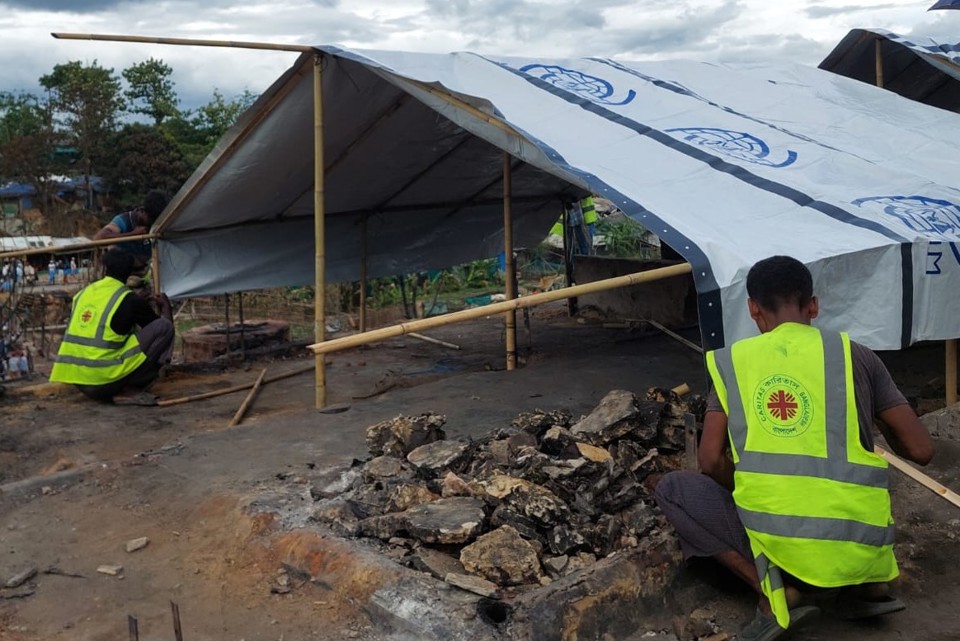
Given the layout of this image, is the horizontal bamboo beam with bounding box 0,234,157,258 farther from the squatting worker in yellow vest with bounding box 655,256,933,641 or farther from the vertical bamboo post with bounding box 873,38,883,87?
the vertical bamboo post with bounding box 873,38,883,87

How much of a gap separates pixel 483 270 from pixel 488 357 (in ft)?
32.2

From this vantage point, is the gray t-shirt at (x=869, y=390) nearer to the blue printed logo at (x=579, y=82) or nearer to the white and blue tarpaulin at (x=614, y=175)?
the white and blue tarpaulin at (x=614, y=175)

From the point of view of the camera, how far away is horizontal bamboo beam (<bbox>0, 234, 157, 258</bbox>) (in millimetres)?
6293

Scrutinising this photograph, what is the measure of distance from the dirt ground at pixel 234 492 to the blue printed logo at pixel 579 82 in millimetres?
1958

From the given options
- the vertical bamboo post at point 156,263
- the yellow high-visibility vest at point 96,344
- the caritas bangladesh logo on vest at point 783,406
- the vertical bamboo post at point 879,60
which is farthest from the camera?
the vertical bamboo post at point 879,60

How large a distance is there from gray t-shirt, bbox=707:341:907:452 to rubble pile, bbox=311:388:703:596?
82 centimetres

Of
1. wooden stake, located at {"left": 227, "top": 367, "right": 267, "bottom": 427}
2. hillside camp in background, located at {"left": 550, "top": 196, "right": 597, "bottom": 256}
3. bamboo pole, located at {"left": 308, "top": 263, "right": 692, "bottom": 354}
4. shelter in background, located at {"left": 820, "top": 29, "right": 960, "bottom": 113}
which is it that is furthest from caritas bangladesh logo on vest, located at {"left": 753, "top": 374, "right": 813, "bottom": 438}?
hillside camp in background, located at {"left": 550, "top": 196, "right": 597, "bottom": 256}

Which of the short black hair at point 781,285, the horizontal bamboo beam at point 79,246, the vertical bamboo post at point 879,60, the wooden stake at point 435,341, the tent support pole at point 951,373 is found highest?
the vertical bamboo post at point 879,60

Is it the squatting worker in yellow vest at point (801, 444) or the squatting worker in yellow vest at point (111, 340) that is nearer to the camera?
the squatting worker in yellow vest at point (801, 444)

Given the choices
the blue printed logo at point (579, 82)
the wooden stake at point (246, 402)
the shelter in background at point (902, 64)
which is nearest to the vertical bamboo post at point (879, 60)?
the shelter in background at point (902, 64)

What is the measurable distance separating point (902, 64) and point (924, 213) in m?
5.16

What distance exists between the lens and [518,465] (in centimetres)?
370

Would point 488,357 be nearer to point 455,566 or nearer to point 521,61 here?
point 521,61

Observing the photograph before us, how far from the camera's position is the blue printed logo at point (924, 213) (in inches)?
163
